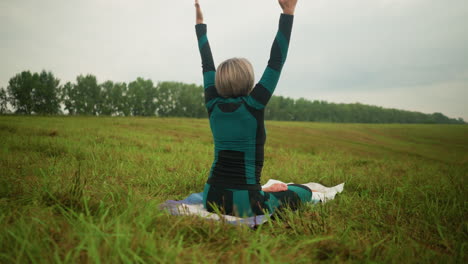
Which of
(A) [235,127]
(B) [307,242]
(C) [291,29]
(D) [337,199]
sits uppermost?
(C) [291,29]

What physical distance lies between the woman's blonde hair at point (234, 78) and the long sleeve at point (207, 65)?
205mm

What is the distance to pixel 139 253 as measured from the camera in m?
1.58

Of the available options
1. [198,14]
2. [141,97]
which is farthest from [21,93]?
[198,14]

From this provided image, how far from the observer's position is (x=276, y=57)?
2732 mm

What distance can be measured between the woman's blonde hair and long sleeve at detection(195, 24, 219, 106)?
0.67ft

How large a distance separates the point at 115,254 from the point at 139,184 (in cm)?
285

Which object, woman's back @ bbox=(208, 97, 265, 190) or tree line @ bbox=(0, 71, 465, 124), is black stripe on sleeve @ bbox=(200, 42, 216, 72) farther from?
tree line @ bbox=(0, 71, 465, 124)

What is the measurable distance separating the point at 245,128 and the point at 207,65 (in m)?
1.06

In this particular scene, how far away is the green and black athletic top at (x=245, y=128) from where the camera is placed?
275 centimetres

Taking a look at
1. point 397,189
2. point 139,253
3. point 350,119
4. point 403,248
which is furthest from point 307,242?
point 350,119

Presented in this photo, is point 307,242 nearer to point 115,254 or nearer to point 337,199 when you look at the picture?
point 115,254

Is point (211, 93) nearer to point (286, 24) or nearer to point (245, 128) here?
point (245, 128)

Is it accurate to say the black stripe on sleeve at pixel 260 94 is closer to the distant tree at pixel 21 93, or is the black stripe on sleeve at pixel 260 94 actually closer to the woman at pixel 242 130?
the woman at pixel 242 130

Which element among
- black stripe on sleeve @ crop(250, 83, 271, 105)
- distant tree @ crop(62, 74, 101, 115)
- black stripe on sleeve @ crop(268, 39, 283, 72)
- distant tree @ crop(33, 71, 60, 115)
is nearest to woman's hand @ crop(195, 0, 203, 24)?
black stripe on sleeve @ crop(268, 39, 283, 72)
